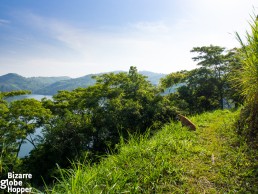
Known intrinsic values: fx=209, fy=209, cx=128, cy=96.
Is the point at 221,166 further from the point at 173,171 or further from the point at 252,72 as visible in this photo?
the point at 252,72

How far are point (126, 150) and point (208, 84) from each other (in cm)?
2602

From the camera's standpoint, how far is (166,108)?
765 inches

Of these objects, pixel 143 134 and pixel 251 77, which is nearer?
pixel 251 77

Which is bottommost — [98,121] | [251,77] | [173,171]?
[98,121]

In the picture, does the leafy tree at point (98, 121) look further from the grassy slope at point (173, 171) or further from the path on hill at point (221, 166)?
the grassy slope at point (173, 171)

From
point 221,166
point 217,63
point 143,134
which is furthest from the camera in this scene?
point 217,63

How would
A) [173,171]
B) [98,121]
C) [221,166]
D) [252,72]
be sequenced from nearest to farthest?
[173,171] → [221,166] → [252,72] → [98,121]

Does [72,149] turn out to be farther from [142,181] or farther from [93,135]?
[142,181]

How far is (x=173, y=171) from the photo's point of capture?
3.63 m

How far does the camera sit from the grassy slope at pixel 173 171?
3.06 metres

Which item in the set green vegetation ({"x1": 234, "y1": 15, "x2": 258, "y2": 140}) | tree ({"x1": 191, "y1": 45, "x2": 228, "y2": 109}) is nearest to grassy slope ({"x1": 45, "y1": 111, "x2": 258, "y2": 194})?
green vegetation ({"x1": 234, "y1": 15, "x2": 258, "y2": 140})

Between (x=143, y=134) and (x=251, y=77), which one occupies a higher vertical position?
(x=251, y=77)

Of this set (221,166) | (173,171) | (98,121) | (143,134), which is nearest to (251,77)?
(221,166)

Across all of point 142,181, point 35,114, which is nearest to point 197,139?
point 142,181
